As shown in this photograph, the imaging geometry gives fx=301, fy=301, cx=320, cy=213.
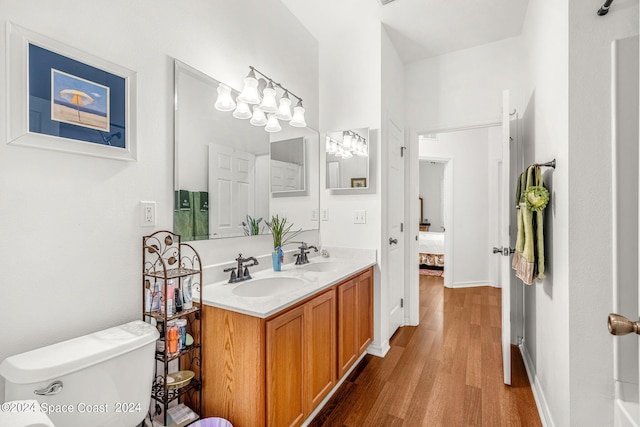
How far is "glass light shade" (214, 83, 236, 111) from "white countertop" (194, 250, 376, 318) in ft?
3.45

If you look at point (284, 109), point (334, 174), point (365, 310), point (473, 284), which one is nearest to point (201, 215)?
point (284, 109)

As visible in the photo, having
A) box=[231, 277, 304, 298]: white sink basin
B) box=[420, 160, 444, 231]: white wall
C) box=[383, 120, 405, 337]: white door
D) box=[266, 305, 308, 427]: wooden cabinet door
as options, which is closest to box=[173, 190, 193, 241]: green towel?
box=[231, 277, 304, 298]: white sink basin

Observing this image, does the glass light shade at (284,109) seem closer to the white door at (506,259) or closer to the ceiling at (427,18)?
the ceiling at (427,18)

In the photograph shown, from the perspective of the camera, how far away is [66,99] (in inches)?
45.3

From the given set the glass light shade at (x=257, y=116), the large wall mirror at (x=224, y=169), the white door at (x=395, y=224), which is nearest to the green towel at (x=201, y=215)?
the large wall mirror at (x=224, y=169)

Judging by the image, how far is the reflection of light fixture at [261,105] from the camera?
1874mm

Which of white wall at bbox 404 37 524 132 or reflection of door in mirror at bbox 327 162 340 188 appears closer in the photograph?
reflection of door in mirror at bbox 327 162 340 188

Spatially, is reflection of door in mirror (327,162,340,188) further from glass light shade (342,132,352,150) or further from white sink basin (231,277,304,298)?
white sink basin (231,277,304,298)

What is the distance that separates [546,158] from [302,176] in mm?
1727

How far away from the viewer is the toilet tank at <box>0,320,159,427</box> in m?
0.92

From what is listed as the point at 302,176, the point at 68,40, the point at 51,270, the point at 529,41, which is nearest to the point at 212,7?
the point at 68,40

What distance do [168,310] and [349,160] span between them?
184 cm

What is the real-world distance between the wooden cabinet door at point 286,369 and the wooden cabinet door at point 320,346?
0.06m

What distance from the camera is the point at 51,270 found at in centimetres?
113
